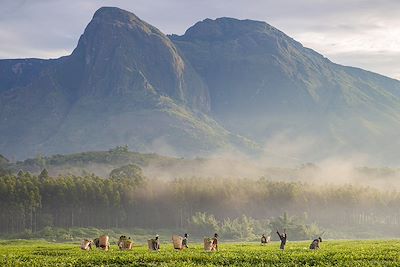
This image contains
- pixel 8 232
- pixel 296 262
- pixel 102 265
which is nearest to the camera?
pixel 102 265

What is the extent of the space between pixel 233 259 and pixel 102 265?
403 inches

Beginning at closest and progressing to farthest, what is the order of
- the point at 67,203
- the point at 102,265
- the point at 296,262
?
the point at 102,265 < the point at 296,262 < the point at 67,203

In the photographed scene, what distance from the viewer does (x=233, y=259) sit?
45625 mm

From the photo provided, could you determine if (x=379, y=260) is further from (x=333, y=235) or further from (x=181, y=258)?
(x=333, y=235)

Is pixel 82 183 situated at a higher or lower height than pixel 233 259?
higher

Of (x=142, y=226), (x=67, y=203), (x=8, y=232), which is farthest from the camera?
(x=142, y=226)

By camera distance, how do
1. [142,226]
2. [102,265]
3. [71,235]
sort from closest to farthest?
1. [102,265]
2. [71,235]
3. [142,226]

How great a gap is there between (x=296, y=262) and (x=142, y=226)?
156452mm

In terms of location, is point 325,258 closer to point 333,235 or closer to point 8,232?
point 8,232

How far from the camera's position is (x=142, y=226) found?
196625 mm

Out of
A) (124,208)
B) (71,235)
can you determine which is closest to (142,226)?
(124,208)

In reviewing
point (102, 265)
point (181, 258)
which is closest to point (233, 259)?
point (181, 258)

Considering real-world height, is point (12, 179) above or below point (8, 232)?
above

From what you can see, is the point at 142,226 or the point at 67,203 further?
the point at 142,226
